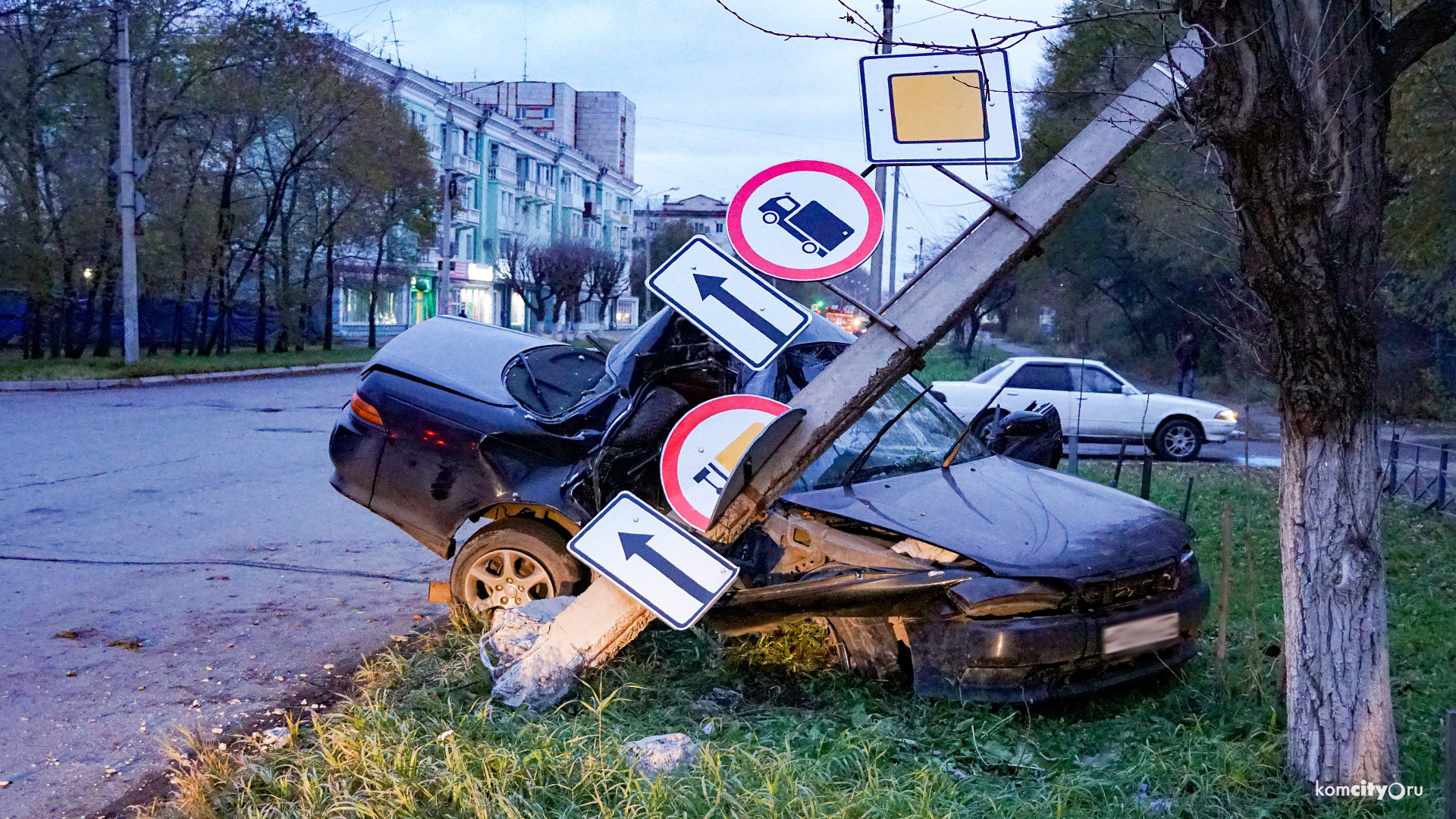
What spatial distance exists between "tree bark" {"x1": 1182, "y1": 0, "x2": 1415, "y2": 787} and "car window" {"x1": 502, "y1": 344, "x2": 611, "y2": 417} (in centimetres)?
371

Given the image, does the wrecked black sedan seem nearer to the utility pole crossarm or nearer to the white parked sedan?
the utility pole crossarm

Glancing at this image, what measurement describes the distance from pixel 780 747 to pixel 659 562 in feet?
2.65

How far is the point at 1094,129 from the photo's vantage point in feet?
14.2

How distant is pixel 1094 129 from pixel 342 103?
3488 cm

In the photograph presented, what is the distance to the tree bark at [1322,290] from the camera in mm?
3545

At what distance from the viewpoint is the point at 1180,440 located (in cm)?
1645

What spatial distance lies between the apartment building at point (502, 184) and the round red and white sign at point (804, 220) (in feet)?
121

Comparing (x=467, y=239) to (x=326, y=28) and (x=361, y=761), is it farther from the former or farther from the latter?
(x=361, y=761)

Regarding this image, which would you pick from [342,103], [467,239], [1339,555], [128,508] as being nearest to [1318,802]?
[1339,555]

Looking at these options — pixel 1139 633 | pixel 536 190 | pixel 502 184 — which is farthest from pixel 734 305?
pixel 536 190

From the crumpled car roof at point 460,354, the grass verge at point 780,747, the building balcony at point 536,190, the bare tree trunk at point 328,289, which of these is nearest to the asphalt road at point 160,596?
the grass verge at point 780,747

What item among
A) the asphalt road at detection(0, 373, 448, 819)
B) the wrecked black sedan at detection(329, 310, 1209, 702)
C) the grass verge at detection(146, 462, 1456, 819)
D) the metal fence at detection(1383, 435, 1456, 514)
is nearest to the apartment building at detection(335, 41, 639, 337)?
the asphalt road at detection(0, 373, 448, 819)

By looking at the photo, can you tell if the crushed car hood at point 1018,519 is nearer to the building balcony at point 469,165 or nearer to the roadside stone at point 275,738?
the roadside stone at point 275,738

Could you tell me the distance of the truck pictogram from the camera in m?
4.04
